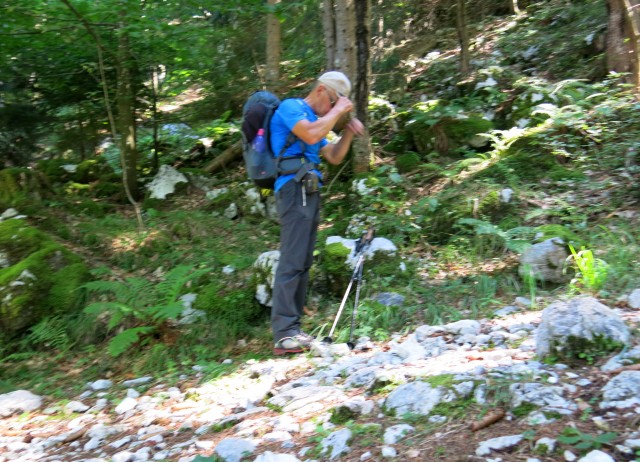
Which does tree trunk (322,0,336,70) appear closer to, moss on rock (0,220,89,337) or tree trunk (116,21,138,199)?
tree trunk (116,21,138,199)

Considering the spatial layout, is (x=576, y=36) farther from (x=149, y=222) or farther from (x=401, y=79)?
(x=149, y=222)

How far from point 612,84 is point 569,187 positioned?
8.64 ft

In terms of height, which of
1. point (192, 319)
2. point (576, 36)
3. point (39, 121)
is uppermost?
point (576, 36)

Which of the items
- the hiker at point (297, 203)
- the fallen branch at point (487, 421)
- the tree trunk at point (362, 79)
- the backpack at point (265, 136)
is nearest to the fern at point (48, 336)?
the hiker at point (297, 203)

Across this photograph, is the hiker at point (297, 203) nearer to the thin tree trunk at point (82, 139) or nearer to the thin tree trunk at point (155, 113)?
the thin tree trunk at point (155, 113)

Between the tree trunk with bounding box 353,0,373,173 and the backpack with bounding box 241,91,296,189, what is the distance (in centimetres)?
306

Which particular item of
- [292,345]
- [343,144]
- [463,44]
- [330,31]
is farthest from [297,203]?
[463,44]

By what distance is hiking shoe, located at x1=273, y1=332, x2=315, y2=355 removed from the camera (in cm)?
463

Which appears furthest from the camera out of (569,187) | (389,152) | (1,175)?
(389,152)

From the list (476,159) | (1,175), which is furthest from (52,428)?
(476,159)

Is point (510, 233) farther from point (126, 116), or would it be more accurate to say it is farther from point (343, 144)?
point (126, 116)

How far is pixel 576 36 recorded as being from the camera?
10.1 m

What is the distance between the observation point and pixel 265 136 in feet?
15.1

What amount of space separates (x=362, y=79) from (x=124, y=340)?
15.9 feet
